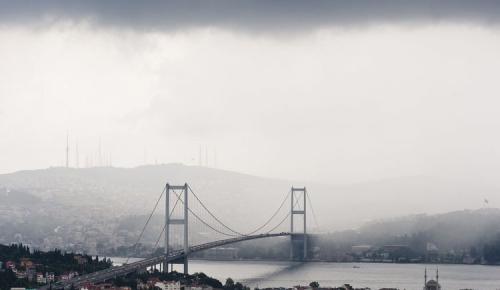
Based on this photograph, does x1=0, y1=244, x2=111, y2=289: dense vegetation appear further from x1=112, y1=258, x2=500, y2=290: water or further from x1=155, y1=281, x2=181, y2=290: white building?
x1=112, y1=258, x2=500, y2=290: water

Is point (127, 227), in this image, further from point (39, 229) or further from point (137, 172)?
point (137, 172)

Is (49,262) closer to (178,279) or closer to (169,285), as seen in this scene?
(178,279)

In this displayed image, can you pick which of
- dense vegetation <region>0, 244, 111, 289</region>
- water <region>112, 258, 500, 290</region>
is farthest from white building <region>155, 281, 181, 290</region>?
water <region>112, 258, 500, 290</region>

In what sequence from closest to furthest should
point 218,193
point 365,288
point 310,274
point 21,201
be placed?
point 365,288 → point 310,274 → point 21,201 → point 218,193

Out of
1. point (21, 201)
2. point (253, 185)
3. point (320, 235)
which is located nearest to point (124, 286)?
point (320, 235)

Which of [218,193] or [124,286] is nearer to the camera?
[124,286]

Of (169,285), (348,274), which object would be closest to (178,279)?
(169,285)

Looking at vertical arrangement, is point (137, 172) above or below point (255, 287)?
above

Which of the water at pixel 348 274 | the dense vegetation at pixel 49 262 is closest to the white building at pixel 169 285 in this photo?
the dense vegetation at pixel 49 262
